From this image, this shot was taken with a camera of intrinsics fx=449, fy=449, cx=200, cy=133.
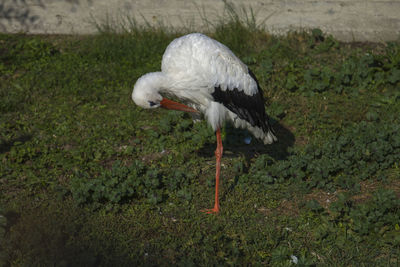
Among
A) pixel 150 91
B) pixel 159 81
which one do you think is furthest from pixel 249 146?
pixel 150 91

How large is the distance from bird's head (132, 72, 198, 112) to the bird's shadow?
4.13 ft

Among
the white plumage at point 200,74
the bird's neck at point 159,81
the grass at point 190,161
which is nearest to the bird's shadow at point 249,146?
the grass at point 190,161

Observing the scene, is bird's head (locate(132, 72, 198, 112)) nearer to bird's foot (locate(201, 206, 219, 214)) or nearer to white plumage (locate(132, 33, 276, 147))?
white plumage (locate(132, 33, 276, 147))

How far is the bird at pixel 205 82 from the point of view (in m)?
4.24

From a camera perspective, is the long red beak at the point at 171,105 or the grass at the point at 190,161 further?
the long red beak at the point at 171,105

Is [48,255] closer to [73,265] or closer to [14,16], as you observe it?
[73,265]

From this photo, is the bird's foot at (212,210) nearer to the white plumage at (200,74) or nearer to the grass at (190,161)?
the grass at (190,161)

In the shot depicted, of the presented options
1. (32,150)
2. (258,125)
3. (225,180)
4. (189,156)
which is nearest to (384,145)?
(258,125)

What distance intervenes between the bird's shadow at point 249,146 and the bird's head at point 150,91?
126 cm

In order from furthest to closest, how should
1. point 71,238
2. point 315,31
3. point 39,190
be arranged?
point 315,31
point 39,190
point 71,238

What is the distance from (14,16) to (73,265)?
211 inches

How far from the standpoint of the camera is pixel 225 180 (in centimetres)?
473

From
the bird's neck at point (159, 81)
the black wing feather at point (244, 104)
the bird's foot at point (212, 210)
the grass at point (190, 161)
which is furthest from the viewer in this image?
the black wing feather at point (244, 104)

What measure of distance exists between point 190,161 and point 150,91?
4.32 ft
